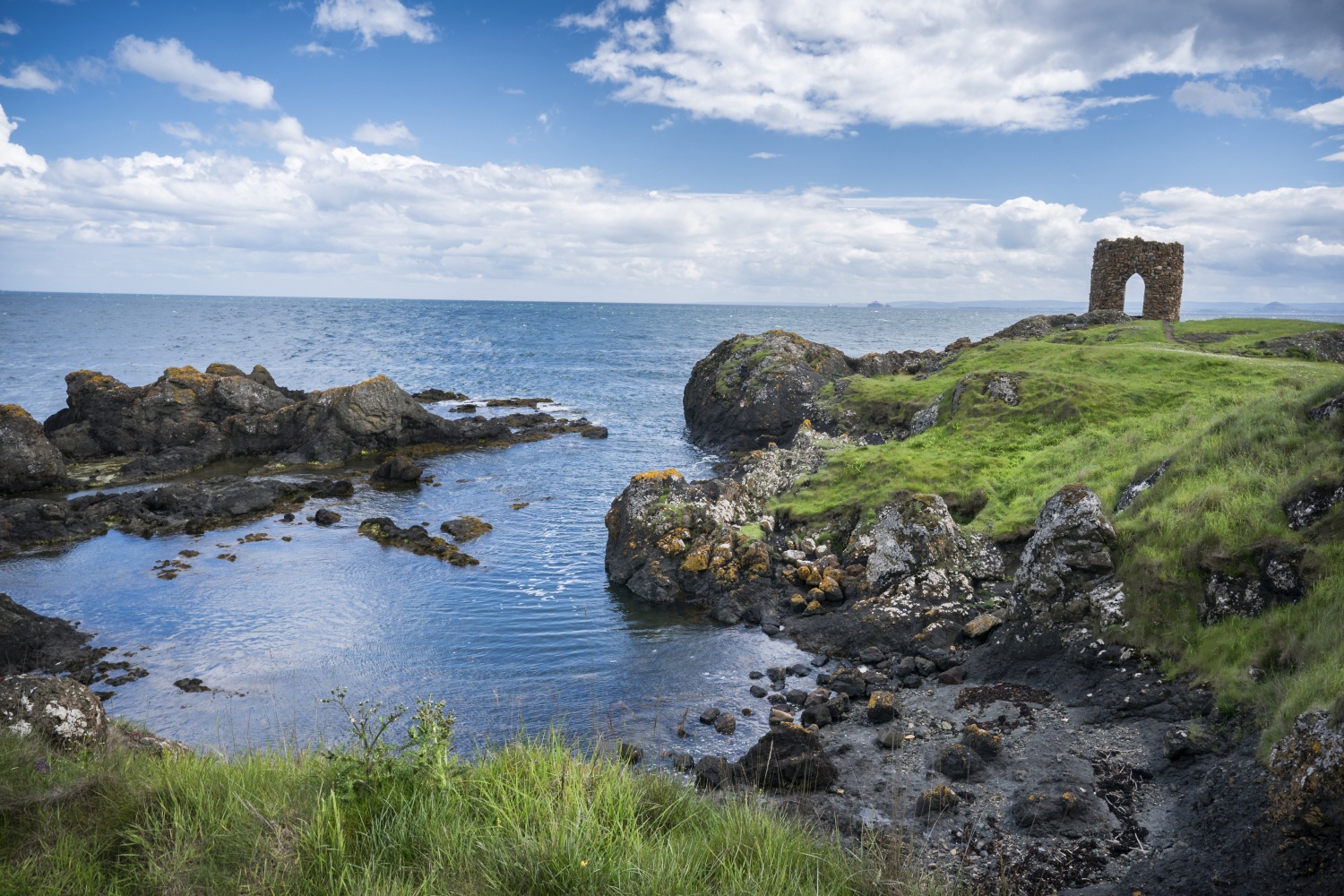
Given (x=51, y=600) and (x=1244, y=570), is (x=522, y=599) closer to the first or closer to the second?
(x=51, y=600)

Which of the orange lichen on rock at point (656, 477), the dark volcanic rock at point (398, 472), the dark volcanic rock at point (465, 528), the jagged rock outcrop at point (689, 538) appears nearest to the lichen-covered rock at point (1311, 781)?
the jagged rock outcrop at point (689, 538)

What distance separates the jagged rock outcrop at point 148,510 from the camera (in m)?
24.9

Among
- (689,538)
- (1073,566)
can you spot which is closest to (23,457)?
(689,538)

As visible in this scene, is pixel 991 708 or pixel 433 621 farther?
pixel 433 621

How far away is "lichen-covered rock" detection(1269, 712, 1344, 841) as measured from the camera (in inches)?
259

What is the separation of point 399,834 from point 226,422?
125 ft

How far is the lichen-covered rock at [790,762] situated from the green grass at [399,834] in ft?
12.1

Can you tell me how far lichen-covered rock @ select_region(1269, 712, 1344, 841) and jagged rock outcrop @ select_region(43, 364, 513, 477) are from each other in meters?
36.7

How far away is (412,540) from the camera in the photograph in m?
24.7

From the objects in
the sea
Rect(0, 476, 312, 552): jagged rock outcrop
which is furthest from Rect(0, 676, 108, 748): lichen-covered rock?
Rect(0, 476, 312, 552): jagged rock outcrop

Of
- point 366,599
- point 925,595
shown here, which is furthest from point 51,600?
point 925,595

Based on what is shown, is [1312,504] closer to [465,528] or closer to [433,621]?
[433,621]

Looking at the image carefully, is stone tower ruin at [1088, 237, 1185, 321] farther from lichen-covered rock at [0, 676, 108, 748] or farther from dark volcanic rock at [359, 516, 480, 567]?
lichen-covered rock at [0, 676, 108, 748]

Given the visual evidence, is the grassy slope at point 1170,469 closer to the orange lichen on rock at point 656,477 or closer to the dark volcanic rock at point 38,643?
the orange lichen on rock at point 656,477
